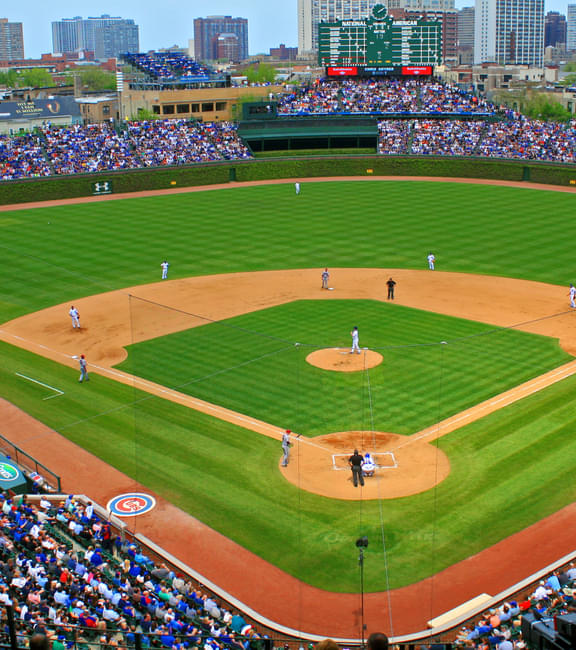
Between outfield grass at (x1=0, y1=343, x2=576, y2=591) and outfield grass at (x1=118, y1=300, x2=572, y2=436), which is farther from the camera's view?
outfield grass at (x1=118, y1=300, x2=572, y2=436)

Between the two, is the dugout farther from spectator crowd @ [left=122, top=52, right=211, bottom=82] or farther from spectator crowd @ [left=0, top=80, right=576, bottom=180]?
spectator crowd @ [left=122, top=52, right=211, bottom=82]

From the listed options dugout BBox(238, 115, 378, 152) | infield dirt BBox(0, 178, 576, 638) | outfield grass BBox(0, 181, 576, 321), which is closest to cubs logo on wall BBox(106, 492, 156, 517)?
infield dirt BBox(0, 178, 576, 638)

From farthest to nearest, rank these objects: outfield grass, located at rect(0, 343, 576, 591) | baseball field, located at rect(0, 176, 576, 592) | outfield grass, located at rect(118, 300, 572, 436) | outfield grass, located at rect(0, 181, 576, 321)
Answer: outfield grass, located at rect(0, 181, 576, 321)
outfield grass, located at rect(118, 300, 572, 436)
baseball field, located at rect(0, 176, 576, 592)
outfield grass, located at rect(0, 343, 576, 591)

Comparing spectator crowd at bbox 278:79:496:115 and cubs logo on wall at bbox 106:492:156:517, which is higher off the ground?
spectator crowd at bbox 278:79:496:115

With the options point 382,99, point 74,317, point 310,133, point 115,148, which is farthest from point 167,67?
point 74,317

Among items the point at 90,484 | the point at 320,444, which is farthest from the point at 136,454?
the point at 320,444

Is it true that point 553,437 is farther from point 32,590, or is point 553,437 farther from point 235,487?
point 32,590

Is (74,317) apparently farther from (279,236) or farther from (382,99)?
(382,99)
